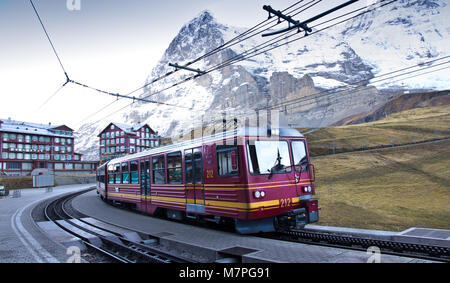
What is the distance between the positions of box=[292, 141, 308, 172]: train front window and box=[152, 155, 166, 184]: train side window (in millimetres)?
5444

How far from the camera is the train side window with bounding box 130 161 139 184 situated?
1503 cm

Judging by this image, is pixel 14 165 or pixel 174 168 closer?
pixel 174 168

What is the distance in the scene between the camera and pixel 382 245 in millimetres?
7195

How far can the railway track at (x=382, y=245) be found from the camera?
6.30 meters

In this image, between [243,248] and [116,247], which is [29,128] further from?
[243,248]

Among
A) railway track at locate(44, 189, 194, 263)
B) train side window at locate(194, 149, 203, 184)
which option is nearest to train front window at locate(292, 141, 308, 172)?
train side window at locate(194, 149, 203, 184)

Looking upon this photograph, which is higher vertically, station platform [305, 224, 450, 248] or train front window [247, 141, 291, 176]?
train front window [247, 141, 291, 176]

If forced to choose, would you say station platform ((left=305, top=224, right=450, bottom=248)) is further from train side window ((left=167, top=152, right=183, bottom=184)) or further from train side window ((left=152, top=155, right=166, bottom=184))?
train side window ((left=152, top=155, right=166, bottom=184))

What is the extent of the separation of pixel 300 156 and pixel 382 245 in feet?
11.4

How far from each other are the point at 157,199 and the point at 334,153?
28.0m

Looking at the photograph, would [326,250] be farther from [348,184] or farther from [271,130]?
[348,184]

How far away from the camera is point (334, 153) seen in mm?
36094

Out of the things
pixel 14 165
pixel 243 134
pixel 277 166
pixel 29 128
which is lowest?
pixel 277 166

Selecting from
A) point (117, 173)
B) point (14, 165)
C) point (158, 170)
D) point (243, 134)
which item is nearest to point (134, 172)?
point (158, 170)
